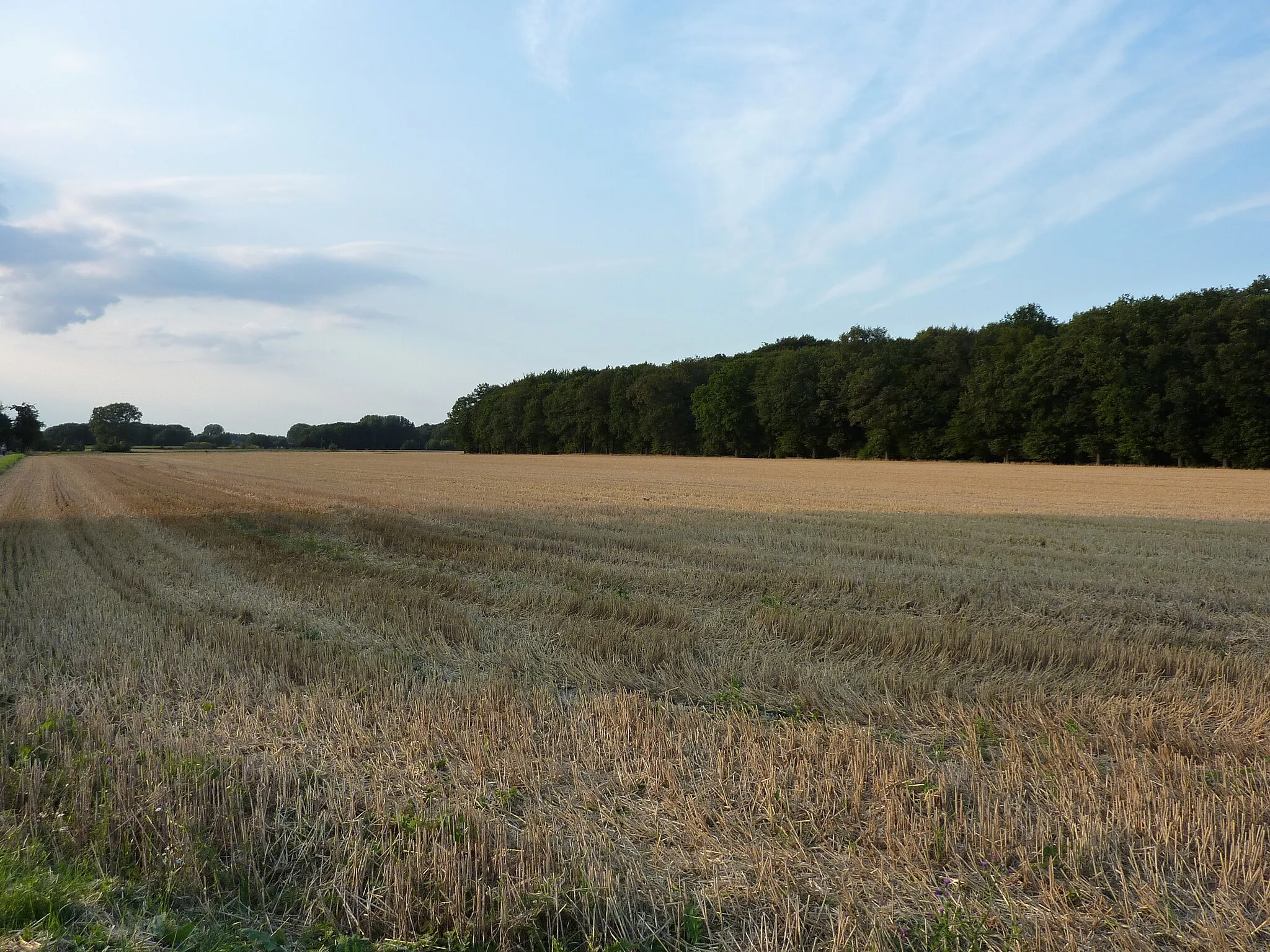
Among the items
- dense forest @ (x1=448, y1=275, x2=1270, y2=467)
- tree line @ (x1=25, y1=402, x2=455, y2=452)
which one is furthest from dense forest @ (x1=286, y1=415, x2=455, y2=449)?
dense forest @ (x1=448, y1=275, x2=1270, y2=467)

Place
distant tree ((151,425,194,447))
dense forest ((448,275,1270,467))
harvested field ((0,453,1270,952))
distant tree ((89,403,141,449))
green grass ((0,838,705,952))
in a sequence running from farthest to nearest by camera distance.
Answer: distant tree ((151,425,194,447)), distant tree ((89,403,141,449)), dense forest ((448,275,1270,467)), harvested field ((0,453,1270,952)), green grass ((0,838,705,952))

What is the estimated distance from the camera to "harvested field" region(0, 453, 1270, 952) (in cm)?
314

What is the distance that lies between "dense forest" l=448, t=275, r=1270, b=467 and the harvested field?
1846 inches

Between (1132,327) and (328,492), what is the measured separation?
52.8 m

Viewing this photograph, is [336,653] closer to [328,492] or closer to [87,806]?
[87,806]

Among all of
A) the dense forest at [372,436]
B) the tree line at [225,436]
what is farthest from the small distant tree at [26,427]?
the dense forest at [372,436]

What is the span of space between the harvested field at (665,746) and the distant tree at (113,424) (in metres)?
141

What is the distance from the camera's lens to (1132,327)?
53.1m

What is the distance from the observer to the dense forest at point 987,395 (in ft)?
161

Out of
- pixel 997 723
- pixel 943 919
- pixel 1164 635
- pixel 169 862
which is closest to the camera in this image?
pixel 943 919

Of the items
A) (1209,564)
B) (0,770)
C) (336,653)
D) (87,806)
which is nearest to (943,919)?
(87,806)

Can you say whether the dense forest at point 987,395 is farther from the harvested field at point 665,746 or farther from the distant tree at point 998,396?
the harvested field at point 665,746

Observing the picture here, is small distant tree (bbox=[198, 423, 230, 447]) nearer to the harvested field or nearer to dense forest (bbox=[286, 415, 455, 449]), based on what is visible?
dense forest (bbox=[286, 415, 455, 449])

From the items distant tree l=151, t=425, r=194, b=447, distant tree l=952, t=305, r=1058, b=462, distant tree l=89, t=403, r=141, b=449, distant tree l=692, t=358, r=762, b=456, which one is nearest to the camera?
distant tree l=952, t=305, r=1058, b=462
